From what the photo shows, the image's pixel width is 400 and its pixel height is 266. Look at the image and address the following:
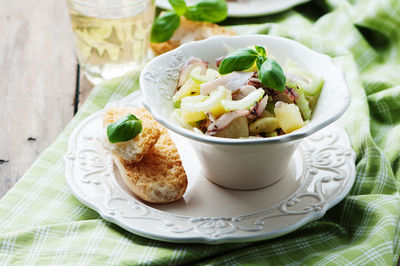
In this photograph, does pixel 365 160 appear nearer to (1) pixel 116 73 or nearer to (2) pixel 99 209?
(2) pixel 99 209

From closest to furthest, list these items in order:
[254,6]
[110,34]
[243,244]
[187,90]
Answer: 1. [243,244]
2. [187,90]
3. [110,34]
4. [254,6]

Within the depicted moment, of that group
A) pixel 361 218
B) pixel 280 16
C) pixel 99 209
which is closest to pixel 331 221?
pixel 361 218

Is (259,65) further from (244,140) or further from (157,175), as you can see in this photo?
(157,175)

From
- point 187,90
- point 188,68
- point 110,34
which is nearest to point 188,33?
point 110,34

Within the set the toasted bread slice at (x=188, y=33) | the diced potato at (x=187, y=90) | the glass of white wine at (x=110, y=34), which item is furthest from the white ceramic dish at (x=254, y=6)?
the diced potato at (x=187, y=90)

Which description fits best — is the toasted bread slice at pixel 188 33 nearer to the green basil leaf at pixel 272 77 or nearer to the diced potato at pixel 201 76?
the diced potato at pixel 201 76

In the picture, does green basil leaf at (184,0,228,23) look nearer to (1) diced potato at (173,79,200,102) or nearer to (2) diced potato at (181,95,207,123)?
(1) diced potato at (173,79,200,102)

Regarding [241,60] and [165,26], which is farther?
[165,26]
